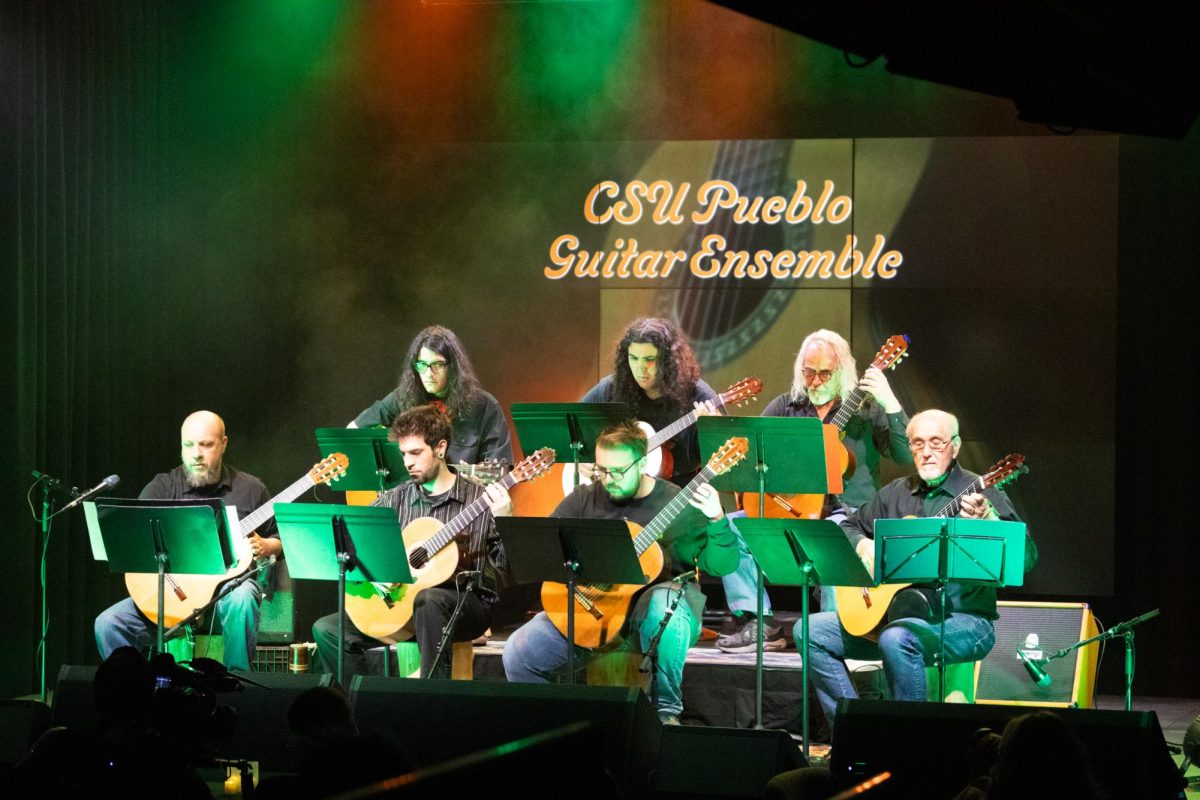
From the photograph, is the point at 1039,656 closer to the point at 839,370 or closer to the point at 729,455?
the point at 839,370

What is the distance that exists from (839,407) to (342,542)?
10.1ft

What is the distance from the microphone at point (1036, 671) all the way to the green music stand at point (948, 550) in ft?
4.93

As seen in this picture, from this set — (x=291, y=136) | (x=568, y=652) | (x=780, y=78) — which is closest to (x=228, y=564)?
(x=568, y=652)

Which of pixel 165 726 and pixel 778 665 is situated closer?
pixel 165 726

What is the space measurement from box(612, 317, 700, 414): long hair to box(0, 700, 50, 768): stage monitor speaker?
15.4 ft

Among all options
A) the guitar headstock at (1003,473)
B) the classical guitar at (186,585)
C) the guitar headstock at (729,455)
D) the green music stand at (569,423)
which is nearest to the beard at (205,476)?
the classical guitar at (186,585)

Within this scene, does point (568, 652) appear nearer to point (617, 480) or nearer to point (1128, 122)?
point (617, 480)

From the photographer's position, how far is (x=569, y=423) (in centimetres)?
813

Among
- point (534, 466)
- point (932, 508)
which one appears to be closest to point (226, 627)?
point (534, 466)

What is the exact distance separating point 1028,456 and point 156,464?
553 centimetres

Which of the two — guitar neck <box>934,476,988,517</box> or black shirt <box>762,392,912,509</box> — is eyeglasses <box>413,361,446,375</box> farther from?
guitar neck <box>934,476,988,517</box>

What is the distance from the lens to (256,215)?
409 inches

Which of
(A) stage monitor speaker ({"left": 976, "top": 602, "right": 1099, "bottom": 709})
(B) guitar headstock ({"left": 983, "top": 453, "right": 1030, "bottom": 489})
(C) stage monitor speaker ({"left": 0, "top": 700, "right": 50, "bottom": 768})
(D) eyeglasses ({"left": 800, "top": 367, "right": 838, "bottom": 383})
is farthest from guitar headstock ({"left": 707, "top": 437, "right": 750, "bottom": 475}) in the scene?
(C) stage monitor speaker ({"left": 0, "top": 700, "right": 50, "bottom": 768})

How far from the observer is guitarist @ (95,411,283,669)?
25.6 feet
